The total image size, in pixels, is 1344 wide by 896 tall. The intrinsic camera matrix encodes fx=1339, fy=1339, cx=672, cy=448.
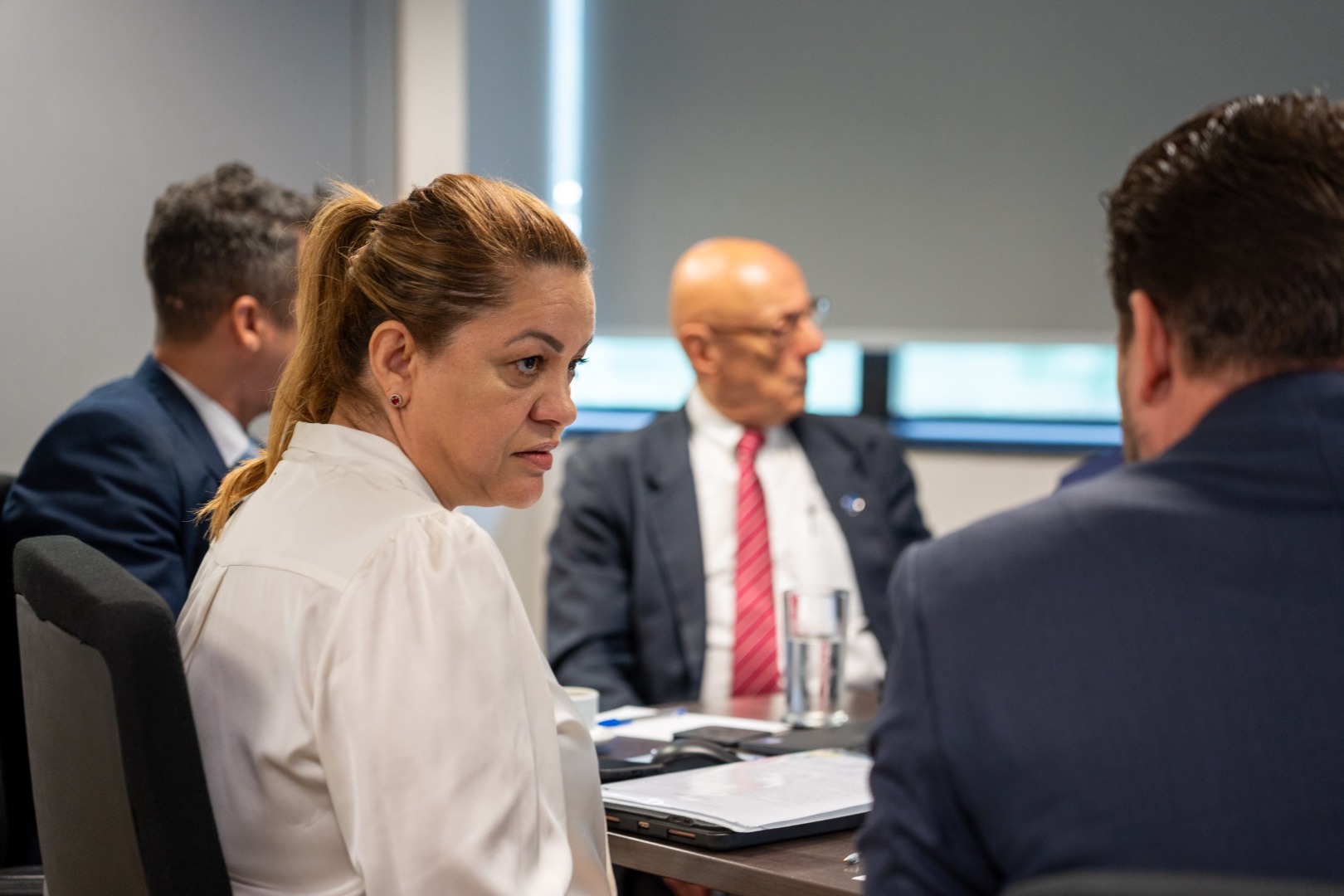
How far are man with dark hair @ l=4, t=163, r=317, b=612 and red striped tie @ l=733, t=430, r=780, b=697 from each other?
996 millimetres

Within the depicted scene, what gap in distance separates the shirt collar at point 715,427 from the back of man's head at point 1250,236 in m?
2.05

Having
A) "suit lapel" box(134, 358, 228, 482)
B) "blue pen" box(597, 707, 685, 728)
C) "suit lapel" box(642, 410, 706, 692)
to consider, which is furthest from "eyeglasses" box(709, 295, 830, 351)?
"suit lapel" box(134, 358, 228, 482)

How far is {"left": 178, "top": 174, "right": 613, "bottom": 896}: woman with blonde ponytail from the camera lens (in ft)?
3.64

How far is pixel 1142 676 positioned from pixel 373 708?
0.61 m

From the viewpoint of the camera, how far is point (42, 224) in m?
2.85

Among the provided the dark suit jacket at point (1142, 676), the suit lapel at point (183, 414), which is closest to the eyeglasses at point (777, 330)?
the suit lapel at point (183, 414)

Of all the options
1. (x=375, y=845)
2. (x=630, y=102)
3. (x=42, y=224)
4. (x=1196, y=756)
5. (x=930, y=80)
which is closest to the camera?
(x=1196, y=756)

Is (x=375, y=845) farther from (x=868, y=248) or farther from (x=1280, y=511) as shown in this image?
(x=868, y=248)

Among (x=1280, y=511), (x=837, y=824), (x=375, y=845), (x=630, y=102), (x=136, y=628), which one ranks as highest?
(x=630, y=102)

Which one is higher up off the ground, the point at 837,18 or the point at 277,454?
the point at 837,18

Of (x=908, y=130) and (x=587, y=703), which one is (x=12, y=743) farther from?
(x=908, y=130)

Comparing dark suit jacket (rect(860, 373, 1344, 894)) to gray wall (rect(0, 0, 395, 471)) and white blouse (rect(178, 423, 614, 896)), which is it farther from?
gray wall (rect(0, 0, 395, 471))

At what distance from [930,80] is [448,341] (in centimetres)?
266

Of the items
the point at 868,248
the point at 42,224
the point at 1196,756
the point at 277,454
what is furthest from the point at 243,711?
the point at 868,248
